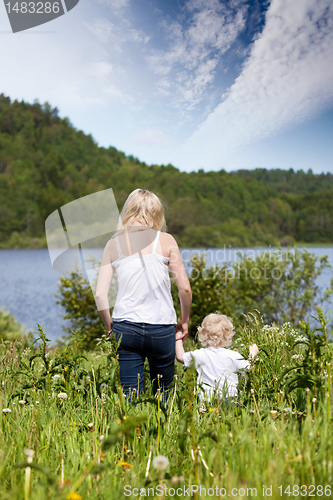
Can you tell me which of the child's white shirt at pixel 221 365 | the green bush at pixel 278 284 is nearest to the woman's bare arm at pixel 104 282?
the child's white shirt at pixel 221 365

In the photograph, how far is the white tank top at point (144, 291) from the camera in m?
2.32

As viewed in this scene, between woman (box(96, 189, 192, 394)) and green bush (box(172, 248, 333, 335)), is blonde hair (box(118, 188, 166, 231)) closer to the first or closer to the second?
woman (box(96, 189, 192, 394))

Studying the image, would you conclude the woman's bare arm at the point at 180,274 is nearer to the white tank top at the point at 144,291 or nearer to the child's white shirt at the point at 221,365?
the white tank top at the point at 144,291

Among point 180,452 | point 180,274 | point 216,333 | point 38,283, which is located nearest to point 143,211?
point 180,274

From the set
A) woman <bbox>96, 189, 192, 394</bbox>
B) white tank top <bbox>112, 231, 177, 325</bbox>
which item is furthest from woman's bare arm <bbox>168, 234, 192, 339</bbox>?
white tank top <bbox>112, 231, 177, 325</bbox>

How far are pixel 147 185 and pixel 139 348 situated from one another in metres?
23.0

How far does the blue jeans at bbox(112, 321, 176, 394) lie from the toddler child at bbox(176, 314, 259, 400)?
0.66 feet

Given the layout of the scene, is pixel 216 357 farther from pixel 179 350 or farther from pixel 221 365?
pixel 179 350

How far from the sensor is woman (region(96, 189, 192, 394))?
2.32 metres

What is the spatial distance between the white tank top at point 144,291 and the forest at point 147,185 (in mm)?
19162

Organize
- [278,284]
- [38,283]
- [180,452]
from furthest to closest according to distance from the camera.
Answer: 1. [38,283]
2. [278,284]
3. [180,452]

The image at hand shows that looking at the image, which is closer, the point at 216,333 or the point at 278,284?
the point at 216,333

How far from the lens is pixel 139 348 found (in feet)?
7.65

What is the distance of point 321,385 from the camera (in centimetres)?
161
